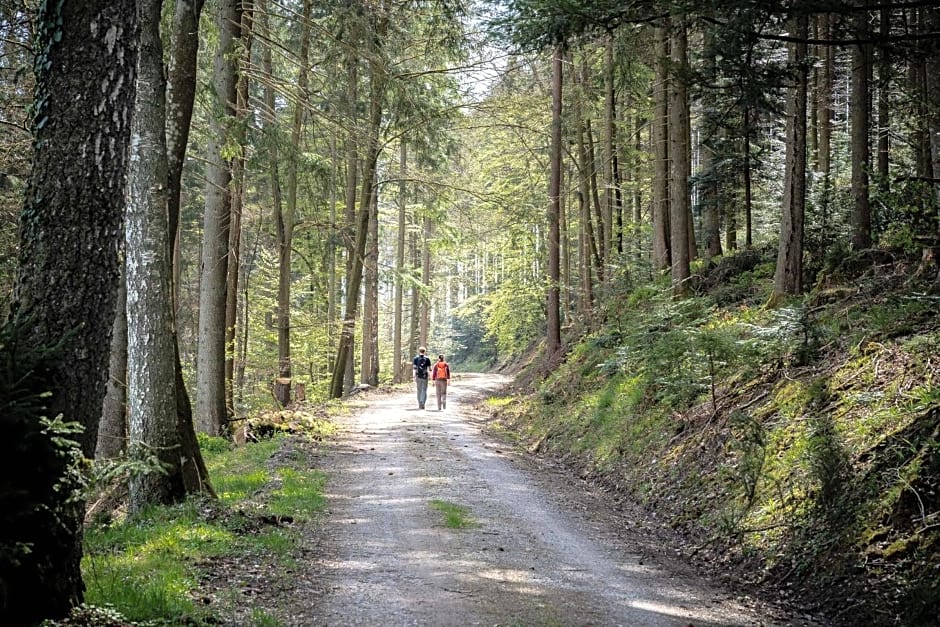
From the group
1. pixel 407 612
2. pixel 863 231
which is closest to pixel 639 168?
pixel 863 231

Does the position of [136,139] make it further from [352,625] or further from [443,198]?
[443,198]

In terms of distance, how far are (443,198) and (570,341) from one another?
6.43 metres

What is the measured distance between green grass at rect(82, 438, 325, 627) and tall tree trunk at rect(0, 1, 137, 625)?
73 centimetres

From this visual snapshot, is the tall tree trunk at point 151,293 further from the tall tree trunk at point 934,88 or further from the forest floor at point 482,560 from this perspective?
the tall tree trunk at point 934,88

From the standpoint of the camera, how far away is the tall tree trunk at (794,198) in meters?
12.4

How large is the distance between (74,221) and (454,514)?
5932 millimetres

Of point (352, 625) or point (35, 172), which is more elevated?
point (35, 172)

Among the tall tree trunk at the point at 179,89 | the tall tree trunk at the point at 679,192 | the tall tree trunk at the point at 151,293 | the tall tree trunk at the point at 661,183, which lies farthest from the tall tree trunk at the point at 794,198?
the tall tree trunk at the point at 151,293

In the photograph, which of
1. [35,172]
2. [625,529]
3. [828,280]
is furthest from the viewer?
[828,280]

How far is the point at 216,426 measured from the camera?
1541 centimetres

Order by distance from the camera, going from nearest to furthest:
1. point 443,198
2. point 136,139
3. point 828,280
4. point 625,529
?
point 136,139 → point 625,529 → point 828,280 → point 443,198

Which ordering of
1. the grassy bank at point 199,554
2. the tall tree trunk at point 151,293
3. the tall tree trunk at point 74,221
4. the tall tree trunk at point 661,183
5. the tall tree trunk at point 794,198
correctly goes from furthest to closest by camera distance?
the tall tree trunk at point 661,183
the tall tree trunk at point 794,198
the tall tree trunk at point 151,293
the grassy bank at point 199,554
the tall tree trunk at point 74,221

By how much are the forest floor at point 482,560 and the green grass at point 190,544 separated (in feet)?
0.96

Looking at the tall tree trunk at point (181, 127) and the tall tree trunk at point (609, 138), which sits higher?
the tall tree trunk at point (609, 138)
